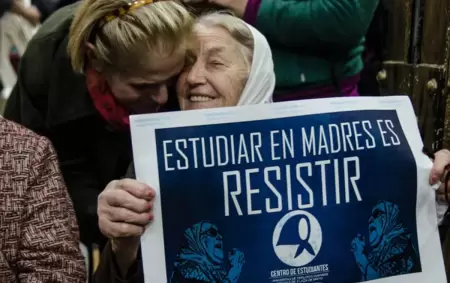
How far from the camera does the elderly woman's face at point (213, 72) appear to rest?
1126mm

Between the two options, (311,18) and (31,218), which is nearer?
(31,218)

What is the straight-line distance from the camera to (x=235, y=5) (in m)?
1.28

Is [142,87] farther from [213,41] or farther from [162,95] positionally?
[213,41]

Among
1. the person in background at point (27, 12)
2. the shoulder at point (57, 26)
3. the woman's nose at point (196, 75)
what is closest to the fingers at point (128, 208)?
the woman's nose at point (196, 75)

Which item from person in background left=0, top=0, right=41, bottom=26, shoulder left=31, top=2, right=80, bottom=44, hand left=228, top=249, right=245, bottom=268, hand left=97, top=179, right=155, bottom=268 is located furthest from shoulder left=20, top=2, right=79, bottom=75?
person in background left=0, top=0, right=41, bottom=26

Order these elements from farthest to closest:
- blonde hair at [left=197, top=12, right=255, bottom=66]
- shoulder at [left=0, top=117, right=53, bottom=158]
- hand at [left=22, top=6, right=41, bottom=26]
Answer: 1. hand at [left=22, top=6, right=41, bottom=26]
2. blonde hair at [left=197, top=12, right=255, bottom=66]
3. shoulder at [left=0, top=117, right=53, bottom=158]

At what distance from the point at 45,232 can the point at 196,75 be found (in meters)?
0.34

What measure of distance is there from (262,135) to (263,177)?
0.06 metres

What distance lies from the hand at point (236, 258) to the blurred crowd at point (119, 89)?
0.02m

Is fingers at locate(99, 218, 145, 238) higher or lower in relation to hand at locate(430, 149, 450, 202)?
lower

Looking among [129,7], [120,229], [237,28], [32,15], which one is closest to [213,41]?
[237,28]

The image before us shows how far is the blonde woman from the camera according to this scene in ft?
3.88

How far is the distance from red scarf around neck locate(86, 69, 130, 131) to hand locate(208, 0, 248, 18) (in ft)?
0.82

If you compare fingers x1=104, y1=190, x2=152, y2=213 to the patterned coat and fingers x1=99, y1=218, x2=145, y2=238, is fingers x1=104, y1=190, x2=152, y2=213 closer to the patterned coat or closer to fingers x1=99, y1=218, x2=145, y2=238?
fingers x1=99, y1=218, x2=145, y2=238
